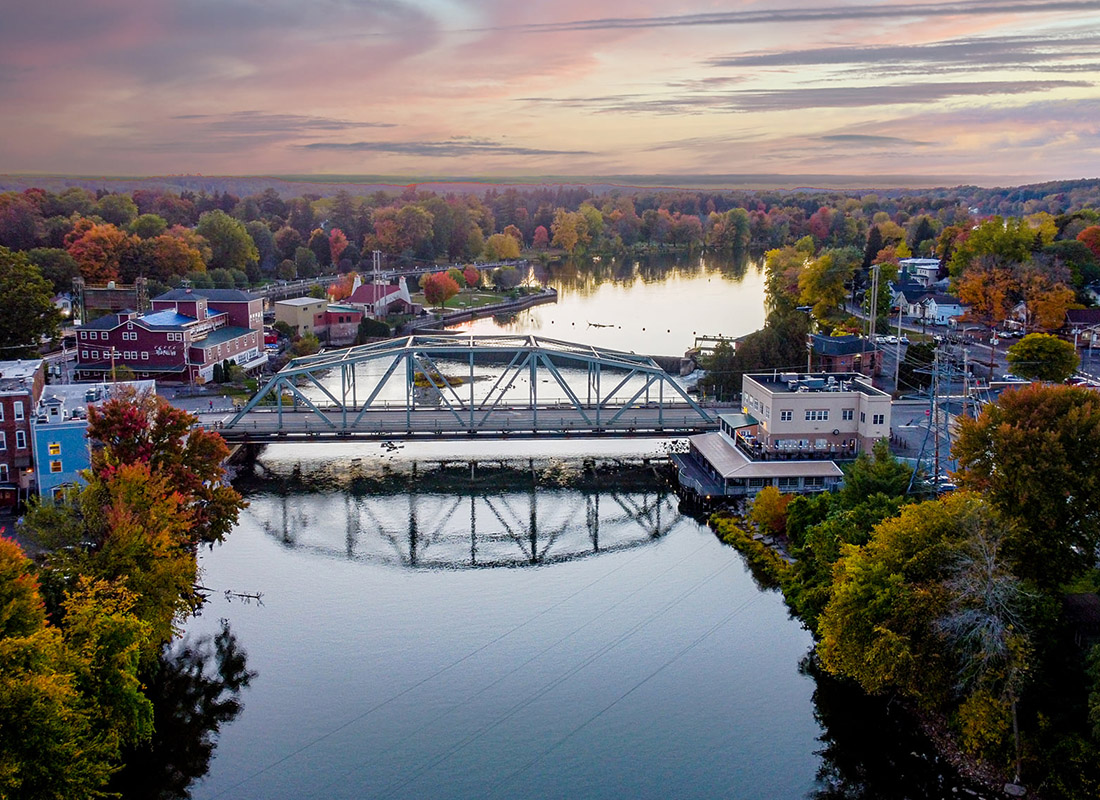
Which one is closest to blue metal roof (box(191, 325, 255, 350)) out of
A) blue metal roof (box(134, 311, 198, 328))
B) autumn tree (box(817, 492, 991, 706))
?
blue metal roof (box(134, 311, 198, 328))

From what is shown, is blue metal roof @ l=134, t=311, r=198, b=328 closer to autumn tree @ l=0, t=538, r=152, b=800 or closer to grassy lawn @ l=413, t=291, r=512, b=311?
grassy lawn @ l=413, t=291, r=512, b=311

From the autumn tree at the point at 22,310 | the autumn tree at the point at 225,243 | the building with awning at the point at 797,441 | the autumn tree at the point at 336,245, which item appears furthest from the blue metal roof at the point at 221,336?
the autumn tree at the point at 336,245

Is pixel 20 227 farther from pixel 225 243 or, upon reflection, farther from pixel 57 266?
pixel 57 266

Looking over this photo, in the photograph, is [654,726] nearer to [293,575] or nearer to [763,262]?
[293,575]

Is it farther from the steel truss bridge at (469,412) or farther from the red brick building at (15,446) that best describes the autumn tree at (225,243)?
the red brick building at (15,446)

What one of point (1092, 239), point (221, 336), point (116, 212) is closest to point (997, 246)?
point (1092, 239)
